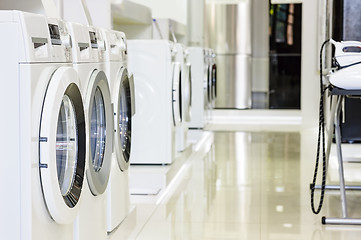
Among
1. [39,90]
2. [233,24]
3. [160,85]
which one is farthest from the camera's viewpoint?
[233,24]

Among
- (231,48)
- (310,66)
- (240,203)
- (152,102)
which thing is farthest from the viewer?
(231,48)

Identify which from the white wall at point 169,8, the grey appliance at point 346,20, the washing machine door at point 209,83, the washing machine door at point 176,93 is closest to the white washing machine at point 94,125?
the washing machine door at point 176,93

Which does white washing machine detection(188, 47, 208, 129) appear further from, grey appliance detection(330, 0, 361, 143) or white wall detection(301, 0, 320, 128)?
grey appliance detection(330, 0, 361, 143)

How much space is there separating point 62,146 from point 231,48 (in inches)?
303

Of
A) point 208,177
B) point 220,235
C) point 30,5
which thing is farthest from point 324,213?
point 30,5

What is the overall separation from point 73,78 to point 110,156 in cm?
79

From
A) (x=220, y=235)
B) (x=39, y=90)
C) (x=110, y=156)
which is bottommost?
(x=220, y=235)

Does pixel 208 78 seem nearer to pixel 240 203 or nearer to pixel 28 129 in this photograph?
pixel 240 203

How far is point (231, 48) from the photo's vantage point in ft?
32.2

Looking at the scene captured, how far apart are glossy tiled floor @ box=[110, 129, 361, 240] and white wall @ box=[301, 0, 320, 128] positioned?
6.11 feet

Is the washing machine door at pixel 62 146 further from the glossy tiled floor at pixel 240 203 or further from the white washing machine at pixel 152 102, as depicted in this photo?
the white washing machine at pixel 152 102

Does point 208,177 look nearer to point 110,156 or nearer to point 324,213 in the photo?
point 324,213

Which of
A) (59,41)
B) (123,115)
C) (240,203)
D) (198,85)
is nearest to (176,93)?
(240,203)

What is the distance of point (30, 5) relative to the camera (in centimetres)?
313
